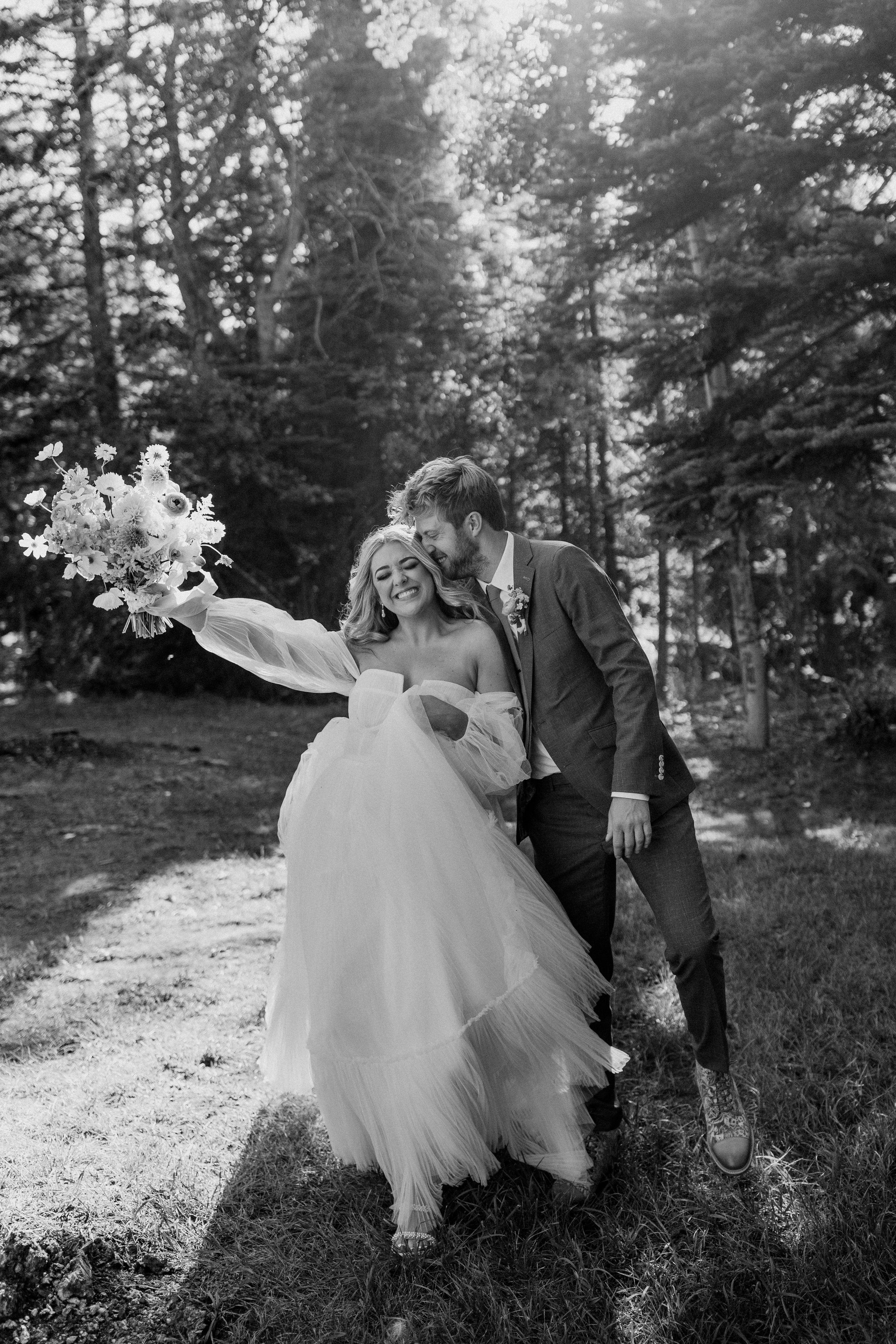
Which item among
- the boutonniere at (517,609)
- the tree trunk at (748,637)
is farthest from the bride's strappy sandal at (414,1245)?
the tree trunk at (748,637)

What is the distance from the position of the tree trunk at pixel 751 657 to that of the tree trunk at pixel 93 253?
31.2 ft

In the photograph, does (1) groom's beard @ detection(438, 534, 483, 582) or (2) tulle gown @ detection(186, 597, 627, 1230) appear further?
(1) groom's beard @ detection(438, 534, 483, 582)

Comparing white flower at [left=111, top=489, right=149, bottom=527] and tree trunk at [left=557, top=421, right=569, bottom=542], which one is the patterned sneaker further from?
tree trunk at [left=557, top=421, right=569, bottom=542]

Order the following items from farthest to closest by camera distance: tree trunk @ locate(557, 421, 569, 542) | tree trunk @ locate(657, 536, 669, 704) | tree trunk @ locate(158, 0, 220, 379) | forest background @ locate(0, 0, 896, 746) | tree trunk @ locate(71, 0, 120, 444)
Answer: tree trunk @ locate(557, 421, 569, 542) < tree trunk @ locate(657, 536, 669, 704) < tree trunk @ locate(71, 0, 120, 444) < tree trunk @ locate(158, 0, 220, 379) < forest background @ locate(0, 0, 896, 746)

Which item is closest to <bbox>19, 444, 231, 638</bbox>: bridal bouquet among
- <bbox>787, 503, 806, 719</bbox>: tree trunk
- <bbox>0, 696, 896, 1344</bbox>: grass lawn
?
<bbox>0, 696, 896, 1344</bbox>: grass lawn

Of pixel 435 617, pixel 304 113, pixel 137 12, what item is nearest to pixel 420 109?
pixel 304 113

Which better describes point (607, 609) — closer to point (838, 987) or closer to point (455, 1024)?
point (455, 1024)

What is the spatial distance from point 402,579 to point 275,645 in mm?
514

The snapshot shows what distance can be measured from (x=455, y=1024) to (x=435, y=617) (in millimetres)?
1301

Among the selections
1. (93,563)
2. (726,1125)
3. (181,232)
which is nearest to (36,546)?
(93,563)

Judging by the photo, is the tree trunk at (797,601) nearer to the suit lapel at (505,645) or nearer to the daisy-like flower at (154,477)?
the suit lapel at (505,645)

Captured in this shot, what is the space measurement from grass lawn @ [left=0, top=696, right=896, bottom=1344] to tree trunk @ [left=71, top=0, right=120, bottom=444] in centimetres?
1144

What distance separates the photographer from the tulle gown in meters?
2.97

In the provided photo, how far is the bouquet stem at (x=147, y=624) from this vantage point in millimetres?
3484
